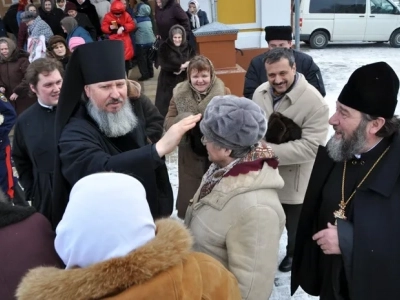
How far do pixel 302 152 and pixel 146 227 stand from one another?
1813 millimetres

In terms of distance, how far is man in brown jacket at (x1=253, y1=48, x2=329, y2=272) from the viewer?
2.81 m

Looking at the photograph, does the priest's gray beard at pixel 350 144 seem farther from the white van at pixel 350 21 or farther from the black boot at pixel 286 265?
the white van at pixel 350 21

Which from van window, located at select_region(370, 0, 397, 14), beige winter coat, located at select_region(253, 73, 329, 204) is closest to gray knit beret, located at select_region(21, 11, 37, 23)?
beige winter coat, located at select_region(253, 73, 329, 204)

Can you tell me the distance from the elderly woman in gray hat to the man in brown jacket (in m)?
0.89

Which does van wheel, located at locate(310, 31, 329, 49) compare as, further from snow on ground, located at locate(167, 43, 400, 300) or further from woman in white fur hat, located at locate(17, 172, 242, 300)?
woman in white fur hat, located at locate(17, 172, 242, 300)

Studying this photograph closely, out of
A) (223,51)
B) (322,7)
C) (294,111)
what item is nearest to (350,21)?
(322,7)

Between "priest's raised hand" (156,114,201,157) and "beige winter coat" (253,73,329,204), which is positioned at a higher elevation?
"priest's raised hand" (156,114,201,157)

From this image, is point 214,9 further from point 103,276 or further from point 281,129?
point 103,276

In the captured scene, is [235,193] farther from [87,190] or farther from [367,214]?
[87,190]

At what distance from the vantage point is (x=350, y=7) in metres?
13.1

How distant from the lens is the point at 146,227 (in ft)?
3.96

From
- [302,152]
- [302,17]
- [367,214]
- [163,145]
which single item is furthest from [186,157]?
[302,17]

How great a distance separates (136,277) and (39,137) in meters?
2.10

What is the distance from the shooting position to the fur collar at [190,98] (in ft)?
11.4
